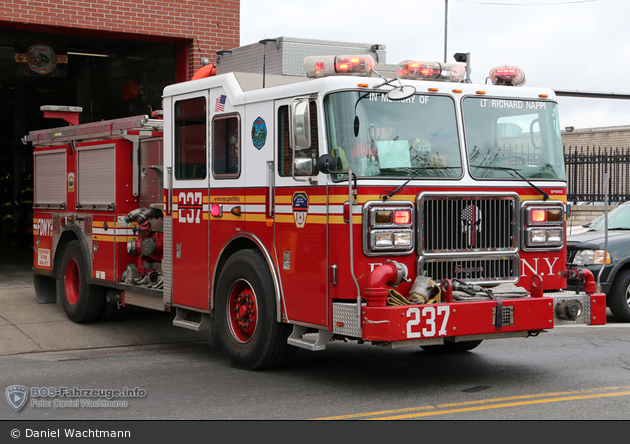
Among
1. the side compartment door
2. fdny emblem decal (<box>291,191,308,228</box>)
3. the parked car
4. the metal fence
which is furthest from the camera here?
Answer: the metal fence

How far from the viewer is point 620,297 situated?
1088cm

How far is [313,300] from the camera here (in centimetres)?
687

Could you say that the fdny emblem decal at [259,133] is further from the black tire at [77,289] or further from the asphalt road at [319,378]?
the black tire at [77,289]

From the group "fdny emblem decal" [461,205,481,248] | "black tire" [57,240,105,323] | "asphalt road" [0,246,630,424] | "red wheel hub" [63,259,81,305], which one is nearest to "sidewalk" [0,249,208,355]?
"asphalt road" [0,246,630,424]

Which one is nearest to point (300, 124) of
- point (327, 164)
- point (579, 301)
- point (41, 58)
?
point (327, 164)

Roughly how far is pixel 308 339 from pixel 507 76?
126 inches

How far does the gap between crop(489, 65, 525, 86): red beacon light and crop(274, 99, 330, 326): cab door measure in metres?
2.06

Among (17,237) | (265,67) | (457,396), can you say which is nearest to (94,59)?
(17,237)

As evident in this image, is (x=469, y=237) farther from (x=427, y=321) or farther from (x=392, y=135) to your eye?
(x=392, y=135)

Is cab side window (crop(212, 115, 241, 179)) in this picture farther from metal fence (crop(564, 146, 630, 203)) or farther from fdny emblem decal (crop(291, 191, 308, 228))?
metal fence (crop(564, 146, 630, 203))

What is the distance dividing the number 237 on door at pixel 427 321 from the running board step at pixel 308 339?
2.63 ft

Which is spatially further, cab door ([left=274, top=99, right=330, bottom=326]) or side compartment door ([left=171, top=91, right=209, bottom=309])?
side compartment door ([left=171, top=91, right=209, bottom=309])

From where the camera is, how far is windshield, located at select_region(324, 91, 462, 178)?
659cm

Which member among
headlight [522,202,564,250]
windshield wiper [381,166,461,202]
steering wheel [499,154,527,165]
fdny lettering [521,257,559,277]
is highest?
steering wheel [499,154,527,165]
